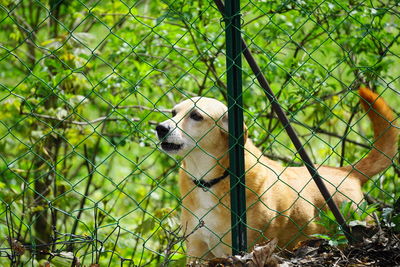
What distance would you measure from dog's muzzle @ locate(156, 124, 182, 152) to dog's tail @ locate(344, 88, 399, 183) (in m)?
0.99

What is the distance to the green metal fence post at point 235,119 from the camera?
8.29 feet

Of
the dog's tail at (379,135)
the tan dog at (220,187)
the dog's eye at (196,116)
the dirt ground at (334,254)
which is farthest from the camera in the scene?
the dog's eye at (196,116)

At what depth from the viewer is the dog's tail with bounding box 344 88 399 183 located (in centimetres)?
320

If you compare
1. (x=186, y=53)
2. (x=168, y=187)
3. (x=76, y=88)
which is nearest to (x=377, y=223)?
(x=186, y=53)

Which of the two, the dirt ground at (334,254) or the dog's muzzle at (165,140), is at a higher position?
the dog's muzzle at (165,140)

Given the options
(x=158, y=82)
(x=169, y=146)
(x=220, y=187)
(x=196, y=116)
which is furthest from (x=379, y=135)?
(x=158, y=82)

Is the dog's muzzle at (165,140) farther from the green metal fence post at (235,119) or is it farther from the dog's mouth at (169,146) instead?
the green metal fence post at (235,119)

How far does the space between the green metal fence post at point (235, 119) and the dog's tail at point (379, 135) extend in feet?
2.54

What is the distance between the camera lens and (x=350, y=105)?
418 centimetres

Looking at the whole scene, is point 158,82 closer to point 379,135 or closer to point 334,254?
point 379,135

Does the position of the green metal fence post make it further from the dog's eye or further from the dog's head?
the dog's eye

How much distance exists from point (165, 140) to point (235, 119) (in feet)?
2.74

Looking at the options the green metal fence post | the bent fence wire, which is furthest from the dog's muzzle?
the green metal fence post

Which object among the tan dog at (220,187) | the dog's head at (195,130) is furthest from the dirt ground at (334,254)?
the dog's head at (195,130)
